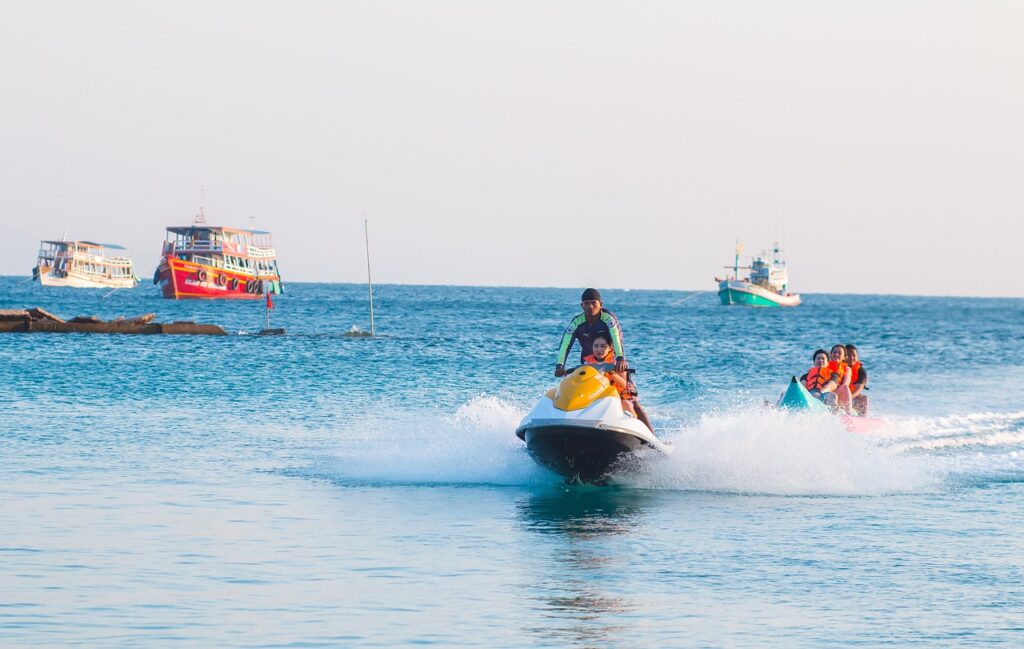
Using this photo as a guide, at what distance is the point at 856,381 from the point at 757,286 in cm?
11243

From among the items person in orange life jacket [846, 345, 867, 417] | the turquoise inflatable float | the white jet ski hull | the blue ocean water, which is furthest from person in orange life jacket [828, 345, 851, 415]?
the white jet ski hull

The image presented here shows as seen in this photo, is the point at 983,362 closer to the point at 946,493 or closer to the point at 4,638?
the point at 946,493

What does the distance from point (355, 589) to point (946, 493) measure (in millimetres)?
8288

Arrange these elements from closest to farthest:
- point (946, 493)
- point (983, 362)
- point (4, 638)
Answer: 1. point (4, 638)
2. point (946, 493)
3. point (983, 362)

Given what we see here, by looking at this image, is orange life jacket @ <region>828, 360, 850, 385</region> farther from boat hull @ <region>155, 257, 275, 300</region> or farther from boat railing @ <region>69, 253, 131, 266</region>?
boat railing @ <region>69, 253, 131, 266</region>

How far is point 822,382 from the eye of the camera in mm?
21547

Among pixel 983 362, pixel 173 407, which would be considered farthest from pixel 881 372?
pixel 173 407

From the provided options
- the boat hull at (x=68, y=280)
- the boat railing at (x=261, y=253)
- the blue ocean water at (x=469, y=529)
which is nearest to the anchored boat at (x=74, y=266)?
the boat hull at (x=68, y=280)

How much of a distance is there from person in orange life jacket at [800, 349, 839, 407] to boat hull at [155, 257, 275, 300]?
267ft

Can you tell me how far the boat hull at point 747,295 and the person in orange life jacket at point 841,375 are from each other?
111905mm

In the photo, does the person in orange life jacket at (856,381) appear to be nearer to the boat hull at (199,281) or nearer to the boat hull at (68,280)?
the boat hull at (199,281)

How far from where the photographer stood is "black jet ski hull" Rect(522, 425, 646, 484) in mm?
14328

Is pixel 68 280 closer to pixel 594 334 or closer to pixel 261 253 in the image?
pixel 261 253

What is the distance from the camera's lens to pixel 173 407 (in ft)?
80.8
